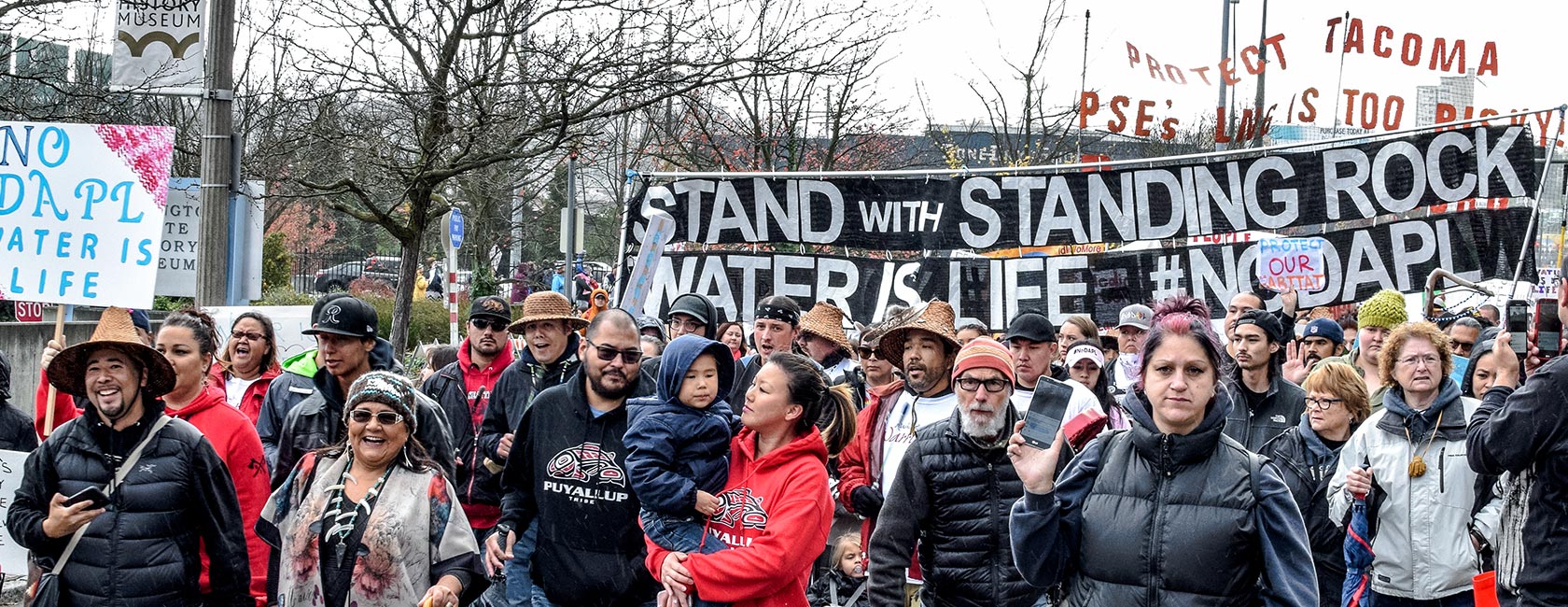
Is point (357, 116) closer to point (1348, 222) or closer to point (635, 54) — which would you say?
point (635, 54)

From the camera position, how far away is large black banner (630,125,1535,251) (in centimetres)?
1041

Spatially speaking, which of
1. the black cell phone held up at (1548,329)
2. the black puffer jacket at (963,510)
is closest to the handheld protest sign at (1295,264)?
the black cell phone held up at (1548,329)

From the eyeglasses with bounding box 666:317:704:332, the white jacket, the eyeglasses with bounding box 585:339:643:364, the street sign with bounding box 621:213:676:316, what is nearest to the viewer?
the eyeglasses with bounding box 585:339:643:364

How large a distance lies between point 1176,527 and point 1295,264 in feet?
25.8

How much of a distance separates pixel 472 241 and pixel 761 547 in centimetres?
2534

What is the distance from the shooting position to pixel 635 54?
13.9 metres

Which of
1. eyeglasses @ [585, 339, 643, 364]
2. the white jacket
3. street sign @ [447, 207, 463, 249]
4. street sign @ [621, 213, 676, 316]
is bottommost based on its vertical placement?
the white jacket

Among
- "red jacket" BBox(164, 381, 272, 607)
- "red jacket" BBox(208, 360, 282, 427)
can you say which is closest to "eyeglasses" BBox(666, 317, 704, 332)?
"red jacket" BBox(208, 360, 282, 427)

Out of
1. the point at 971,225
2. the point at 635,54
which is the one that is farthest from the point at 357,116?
the point at 971,225

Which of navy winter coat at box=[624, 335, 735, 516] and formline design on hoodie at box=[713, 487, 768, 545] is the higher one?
navy winter coat at box=[624, 335, 735, 516]

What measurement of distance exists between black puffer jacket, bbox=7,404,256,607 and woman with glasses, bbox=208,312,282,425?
1.83 m

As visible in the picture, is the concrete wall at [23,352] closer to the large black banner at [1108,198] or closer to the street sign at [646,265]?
the large black banner at [1108,198]

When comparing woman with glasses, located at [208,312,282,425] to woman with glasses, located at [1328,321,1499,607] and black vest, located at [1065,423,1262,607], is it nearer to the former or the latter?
black vest, located at [1065,423,1262,607]

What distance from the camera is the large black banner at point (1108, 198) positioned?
1041 cm
